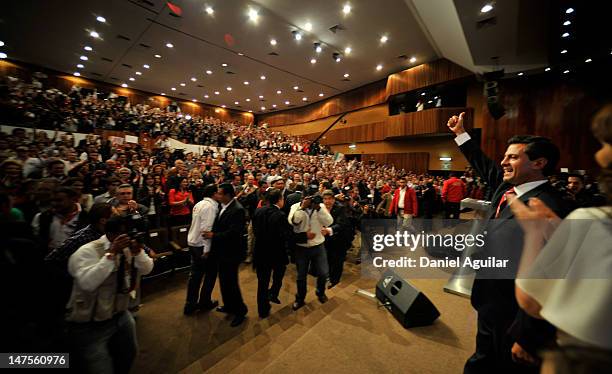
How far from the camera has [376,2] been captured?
23.0 feet

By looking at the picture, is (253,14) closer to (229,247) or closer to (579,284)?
(229,247)

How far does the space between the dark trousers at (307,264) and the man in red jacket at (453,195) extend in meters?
5.26

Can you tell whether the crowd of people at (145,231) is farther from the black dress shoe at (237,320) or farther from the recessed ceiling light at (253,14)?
the recessed ceiling light at (253,14)

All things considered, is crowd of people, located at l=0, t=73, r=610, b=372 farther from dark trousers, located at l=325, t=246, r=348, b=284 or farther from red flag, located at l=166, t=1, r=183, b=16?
red flag, located at l=166, t=1, r=183, b=16

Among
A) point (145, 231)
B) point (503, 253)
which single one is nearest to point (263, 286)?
point (145, 231)

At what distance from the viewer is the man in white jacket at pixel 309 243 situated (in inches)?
124

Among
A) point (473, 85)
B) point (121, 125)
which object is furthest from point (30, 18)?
point (473, 85)

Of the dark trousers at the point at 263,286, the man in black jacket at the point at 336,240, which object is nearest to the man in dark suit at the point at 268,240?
the dark trousers at the point at 263,286

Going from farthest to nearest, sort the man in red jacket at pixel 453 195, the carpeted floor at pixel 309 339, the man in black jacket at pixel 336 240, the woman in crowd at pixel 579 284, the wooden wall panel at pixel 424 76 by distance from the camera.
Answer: the wooden wall panel at pixel 424 76 < the man in red jacket at pixel 453 195 < the man in black jacket at pixel 336 240 < the carpeted floor at pixel 309 339 < the woman in crowd at pixel 579 284

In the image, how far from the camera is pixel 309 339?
225 cm

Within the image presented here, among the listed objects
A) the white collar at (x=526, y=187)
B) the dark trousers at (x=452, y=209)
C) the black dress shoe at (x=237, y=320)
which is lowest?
the black dress shoe at (x=237, y=320)

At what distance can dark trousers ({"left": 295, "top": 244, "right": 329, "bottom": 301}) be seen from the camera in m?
3.17

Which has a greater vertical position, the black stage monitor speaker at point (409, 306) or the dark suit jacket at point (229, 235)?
the dark suit jacket at point (229, 235)

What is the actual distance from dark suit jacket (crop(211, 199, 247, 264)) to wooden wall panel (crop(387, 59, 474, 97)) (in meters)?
11.3
